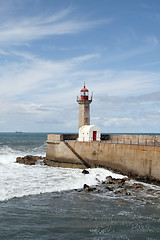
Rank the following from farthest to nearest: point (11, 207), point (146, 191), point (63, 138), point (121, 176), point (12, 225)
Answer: point (63, 138)
point (121, 176)
point (146, 191)
point (11, 207)
point (12, 225)

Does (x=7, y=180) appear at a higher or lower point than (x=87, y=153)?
lower

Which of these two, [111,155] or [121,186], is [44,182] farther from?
[111,155]

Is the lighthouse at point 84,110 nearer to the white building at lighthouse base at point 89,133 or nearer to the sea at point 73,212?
the white building at lighthouse base at point 89,133

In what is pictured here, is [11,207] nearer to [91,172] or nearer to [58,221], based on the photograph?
[58,221]

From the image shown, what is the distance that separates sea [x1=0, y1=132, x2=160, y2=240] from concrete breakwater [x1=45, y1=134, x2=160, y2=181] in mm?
1746

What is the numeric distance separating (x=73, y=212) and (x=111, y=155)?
10120mm

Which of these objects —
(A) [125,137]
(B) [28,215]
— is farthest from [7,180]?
(A) [125,137]

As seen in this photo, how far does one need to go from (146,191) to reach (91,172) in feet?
21.5

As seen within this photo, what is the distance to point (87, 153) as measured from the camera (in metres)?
22.0

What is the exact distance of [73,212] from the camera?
33.8ft

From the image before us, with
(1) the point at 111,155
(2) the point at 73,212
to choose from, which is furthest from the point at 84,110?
(2) the point at 73,212

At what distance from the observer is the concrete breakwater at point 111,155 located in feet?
53.1

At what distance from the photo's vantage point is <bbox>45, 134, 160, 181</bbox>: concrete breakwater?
16172 millimetres

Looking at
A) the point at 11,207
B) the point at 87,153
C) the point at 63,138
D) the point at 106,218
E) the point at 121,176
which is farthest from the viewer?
the point at 63,138
